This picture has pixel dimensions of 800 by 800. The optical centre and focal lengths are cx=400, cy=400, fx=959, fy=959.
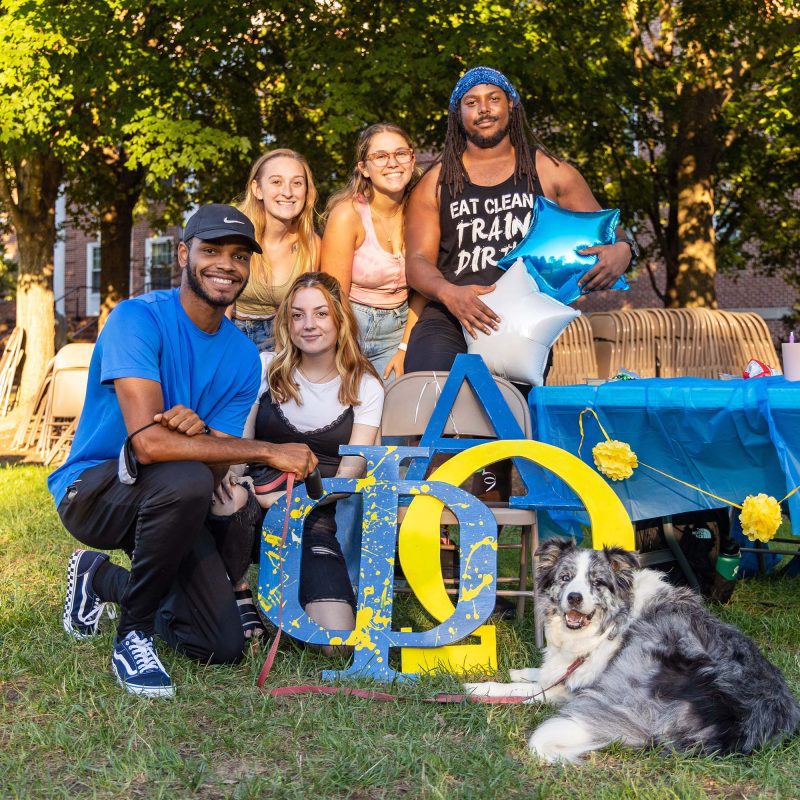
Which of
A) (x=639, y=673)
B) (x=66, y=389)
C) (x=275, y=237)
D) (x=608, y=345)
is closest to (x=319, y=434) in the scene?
(x=275, y=237)

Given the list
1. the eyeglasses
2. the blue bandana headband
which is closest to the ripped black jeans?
the eyeglasses

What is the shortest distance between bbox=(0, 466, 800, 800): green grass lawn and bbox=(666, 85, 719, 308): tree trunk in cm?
919

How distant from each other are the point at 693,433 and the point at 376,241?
1.79 m

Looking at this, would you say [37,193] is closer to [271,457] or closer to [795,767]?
[271,457]

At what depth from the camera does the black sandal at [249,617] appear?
386cm

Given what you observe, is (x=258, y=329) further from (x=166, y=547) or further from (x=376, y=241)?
(x=166, y=547)

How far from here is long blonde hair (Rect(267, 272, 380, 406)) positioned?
158 inches

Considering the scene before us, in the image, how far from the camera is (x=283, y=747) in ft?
9.39

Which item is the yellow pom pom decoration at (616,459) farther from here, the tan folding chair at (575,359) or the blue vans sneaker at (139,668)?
the tan folding chair at (575,359)

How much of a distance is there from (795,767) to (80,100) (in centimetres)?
1066

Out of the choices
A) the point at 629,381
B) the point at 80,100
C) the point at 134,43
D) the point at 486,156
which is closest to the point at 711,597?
the point at 629,381

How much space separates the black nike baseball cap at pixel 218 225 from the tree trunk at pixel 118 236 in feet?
35.5

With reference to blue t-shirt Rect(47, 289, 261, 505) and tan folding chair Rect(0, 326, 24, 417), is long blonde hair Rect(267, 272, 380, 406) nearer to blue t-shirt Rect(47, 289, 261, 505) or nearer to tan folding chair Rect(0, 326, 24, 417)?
blue t-shirt Rect(47, 289, 261, 505)

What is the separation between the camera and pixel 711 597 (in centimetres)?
456
